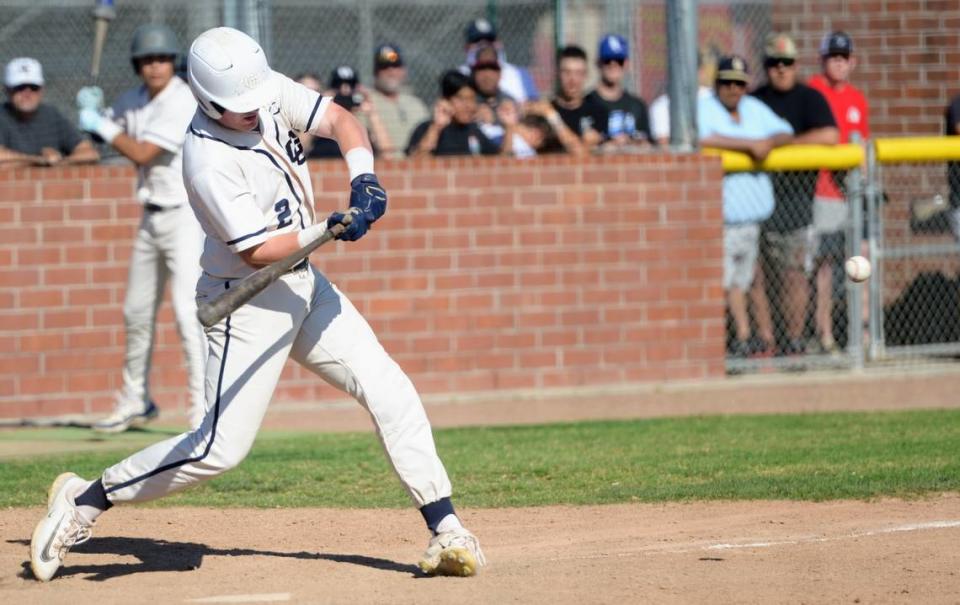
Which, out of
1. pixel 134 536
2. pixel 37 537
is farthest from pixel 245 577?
pixel 134 536

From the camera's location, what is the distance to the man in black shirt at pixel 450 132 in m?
10.9

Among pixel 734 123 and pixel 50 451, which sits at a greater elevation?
pixel 734 123

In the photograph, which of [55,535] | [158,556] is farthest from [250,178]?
[158,556]

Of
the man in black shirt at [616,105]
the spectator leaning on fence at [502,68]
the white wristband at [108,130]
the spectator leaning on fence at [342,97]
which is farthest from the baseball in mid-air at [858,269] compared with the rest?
the white wristband at [108,130]

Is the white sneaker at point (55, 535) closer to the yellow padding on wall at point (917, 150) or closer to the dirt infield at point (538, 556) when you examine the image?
the dirt infield at point (538, 556)

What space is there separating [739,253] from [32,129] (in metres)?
5.34

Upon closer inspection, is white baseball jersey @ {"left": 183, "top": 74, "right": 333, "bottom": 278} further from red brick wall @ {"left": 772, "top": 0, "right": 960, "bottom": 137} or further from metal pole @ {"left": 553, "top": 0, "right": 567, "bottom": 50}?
red brick wall @ {"left": 772, "top": 0, "right": 960, "bottom": 137}

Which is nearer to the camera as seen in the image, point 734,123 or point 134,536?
point 134,536

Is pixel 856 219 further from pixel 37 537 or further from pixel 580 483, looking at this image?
pixel 37 537

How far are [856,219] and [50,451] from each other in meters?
6.36

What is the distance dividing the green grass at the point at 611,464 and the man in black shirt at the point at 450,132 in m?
2.56

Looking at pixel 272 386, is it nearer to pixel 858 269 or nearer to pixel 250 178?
pixel 250 178

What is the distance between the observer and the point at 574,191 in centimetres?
1100

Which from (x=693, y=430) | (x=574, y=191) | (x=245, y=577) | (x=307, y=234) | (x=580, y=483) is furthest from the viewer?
(x=574, y=191)
